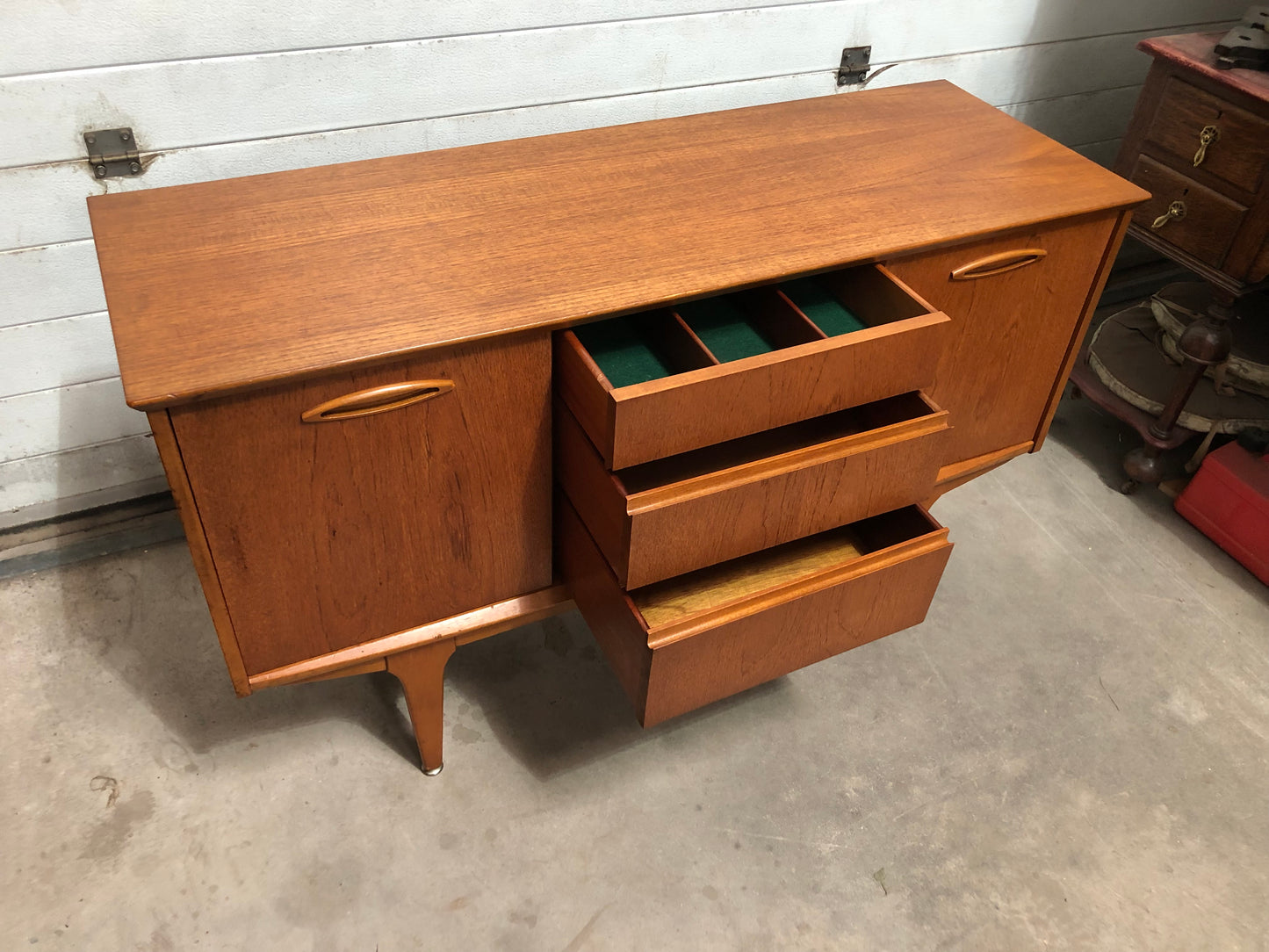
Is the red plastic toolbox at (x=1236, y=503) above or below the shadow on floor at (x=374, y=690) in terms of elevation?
above

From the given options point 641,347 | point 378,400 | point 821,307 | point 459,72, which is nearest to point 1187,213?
point 821,307

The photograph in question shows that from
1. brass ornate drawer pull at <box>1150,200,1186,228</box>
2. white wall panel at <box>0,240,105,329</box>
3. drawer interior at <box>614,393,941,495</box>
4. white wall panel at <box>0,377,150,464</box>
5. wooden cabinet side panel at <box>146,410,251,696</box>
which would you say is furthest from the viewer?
brass ornate drawer pull at <box>1150,200,1186,228</box>

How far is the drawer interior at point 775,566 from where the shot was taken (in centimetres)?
122

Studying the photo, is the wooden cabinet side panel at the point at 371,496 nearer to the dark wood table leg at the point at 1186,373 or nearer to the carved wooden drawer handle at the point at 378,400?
Result: the carved wooden drawer handle at the point at 378,400

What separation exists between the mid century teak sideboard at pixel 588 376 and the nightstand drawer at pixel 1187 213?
42 centimetres

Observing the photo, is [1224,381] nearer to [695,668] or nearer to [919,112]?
[919,112]

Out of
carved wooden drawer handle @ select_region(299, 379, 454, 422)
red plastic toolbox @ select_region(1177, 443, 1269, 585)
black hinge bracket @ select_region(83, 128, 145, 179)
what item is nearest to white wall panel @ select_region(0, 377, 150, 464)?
black hinge bracket @ select_region(83, 128, 145, 179)

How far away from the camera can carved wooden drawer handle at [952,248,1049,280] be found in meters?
Result: 1.27

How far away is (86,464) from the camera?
166 cm

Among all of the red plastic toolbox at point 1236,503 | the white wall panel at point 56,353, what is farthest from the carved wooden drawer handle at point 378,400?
the red plastic toolbox at point 1236,503

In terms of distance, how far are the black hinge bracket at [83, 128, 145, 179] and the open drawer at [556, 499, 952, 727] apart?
784 millimetres

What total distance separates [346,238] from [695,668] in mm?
629

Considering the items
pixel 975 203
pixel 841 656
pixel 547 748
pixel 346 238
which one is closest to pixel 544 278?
pixel 346 238

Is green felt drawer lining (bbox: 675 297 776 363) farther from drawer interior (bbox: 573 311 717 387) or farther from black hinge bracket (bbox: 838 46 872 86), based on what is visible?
black hinge bracket (bbox: 838 46 872 86)
